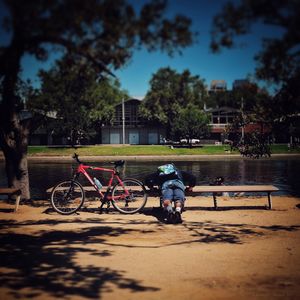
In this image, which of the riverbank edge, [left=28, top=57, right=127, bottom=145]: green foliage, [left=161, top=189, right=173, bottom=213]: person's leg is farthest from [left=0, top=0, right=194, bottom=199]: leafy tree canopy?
the riverbank edge

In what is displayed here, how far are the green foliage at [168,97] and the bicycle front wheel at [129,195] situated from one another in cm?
5402

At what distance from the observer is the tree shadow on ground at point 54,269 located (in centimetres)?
449

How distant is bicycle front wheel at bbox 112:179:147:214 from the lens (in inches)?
365

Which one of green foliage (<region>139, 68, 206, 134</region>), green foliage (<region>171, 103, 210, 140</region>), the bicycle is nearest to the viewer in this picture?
the bicycle

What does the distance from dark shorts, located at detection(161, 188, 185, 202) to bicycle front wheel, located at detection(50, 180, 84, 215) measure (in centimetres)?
244

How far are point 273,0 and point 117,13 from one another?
271 cm

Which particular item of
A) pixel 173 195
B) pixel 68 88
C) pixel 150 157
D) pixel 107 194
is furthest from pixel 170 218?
pixel 150 157

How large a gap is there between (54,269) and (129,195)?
4323mm

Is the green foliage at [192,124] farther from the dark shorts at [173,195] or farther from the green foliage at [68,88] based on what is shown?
the dark shorts at [173,195]

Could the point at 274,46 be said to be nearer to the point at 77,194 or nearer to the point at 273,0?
the point at 273,0

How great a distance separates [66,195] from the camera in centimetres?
938

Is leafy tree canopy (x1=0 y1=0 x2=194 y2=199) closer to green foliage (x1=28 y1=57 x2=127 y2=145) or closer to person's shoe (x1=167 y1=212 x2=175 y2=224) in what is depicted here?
green foliage (x1=28 y1=57 x2=127 y2=145)

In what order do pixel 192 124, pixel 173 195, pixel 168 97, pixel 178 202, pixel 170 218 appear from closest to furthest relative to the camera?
pixel 170 218, pixel 178 202, pixel 173 195, pixel 192 124, pixel 168 97

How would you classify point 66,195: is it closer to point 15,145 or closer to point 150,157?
point 15,145
